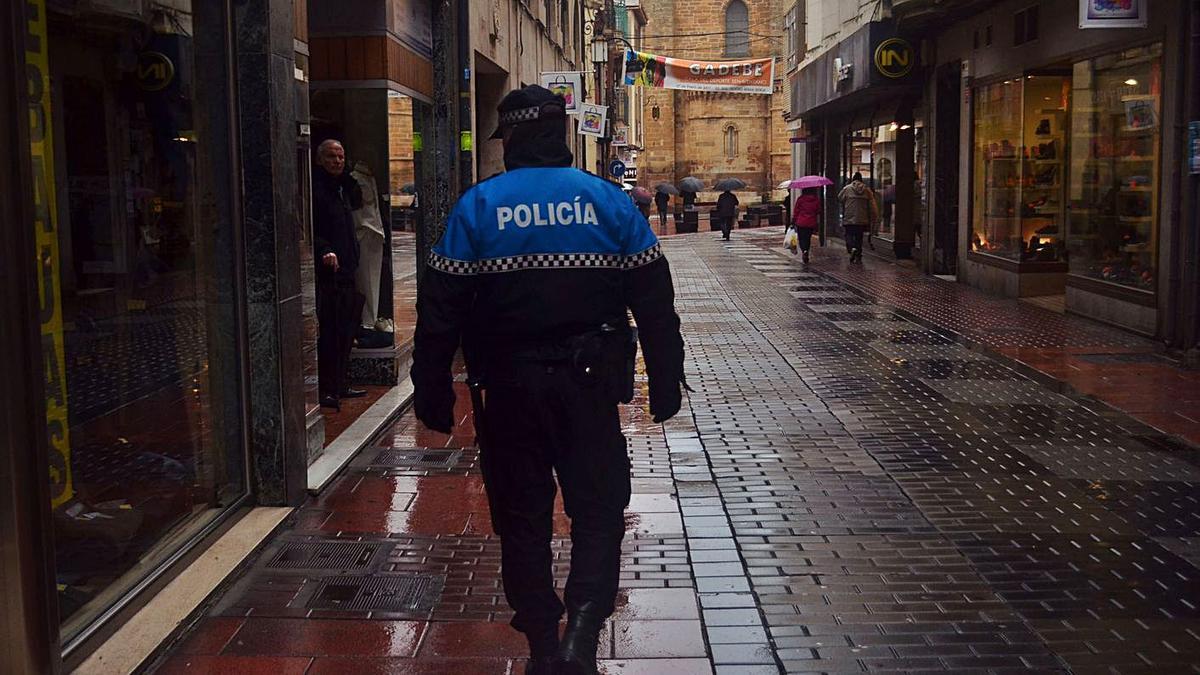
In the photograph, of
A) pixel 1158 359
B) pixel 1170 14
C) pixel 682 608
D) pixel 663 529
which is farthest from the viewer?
pixel 1170 14

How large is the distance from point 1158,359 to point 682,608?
26.8 feet

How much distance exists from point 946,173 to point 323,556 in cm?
1848

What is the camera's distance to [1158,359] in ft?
39.5

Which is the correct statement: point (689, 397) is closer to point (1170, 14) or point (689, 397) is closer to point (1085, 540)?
point (1085, 540)

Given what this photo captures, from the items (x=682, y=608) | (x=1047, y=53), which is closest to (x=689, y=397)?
(x=682, y=608)

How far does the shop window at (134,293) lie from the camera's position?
4.76m

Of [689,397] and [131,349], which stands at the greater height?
[131,349]

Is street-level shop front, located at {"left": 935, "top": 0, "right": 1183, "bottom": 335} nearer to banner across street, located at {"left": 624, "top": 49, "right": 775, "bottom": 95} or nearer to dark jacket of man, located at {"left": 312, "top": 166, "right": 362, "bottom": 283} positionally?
dark jacket of man, located at {"left": 312, "top": 166, "right": 362, "bottom": 283}

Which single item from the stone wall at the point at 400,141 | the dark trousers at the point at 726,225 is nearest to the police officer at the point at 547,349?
the stone wall at the point at 400,141

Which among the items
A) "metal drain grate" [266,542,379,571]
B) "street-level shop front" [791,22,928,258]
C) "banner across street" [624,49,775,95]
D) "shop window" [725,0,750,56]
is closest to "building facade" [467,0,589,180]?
"metal drain grate" [266,542,379,571]

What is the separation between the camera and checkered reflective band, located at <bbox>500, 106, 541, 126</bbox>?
4.54 m

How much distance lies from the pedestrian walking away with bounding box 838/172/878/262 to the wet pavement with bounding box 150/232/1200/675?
53.8ft

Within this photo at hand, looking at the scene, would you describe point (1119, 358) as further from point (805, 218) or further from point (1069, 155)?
point (805, 218)

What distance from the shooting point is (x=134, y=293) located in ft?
18.4
